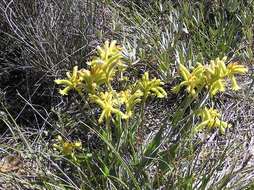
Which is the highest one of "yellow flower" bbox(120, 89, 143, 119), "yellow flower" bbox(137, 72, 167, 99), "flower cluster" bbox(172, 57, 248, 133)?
"flower cluster" bbox(172, 57, 248, 133)

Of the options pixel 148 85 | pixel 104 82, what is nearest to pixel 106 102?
pixel 104 82

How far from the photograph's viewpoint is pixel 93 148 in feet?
7.55

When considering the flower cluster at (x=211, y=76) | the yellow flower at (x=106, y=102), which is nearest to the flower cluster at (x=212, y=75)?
the flower cluster at (x=211, y=76)

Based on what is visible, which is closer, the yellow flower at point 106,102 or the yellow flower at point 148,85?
the yellow flower at point 106,102

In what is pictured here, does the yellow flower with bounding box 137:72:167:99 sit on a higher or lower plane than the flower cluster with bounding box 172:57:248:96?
lower

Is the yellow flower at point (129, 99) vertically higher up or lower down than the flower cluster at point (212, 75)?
lower down

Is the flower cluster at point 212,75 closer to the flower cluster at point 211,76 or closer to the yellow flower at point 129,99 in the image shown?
the flower cluster at point 211,76

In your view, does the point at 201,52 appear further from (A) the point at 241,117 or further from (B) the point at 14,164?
(B) the point at 14,164

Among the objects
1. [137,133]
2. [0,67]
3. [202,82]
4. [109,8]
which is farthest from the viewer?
[109,8]

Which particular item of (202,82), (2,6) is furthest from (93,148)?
(2,6)

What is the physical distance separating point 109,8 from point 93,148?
3.51 ft

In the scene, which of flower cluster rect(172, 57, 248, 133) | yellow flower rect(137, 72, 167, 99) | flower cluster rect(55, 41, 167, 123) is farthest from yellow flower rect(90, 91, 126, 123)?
flower cluster rect(172, 57, 248, 133)

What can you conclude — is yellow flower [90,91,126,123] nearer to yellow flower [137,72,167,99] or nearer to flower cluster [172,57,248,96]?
yellow flower [137,72,167,99]

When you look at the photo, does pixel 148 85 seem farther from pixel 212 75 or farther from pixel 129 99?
pixel 212 75
